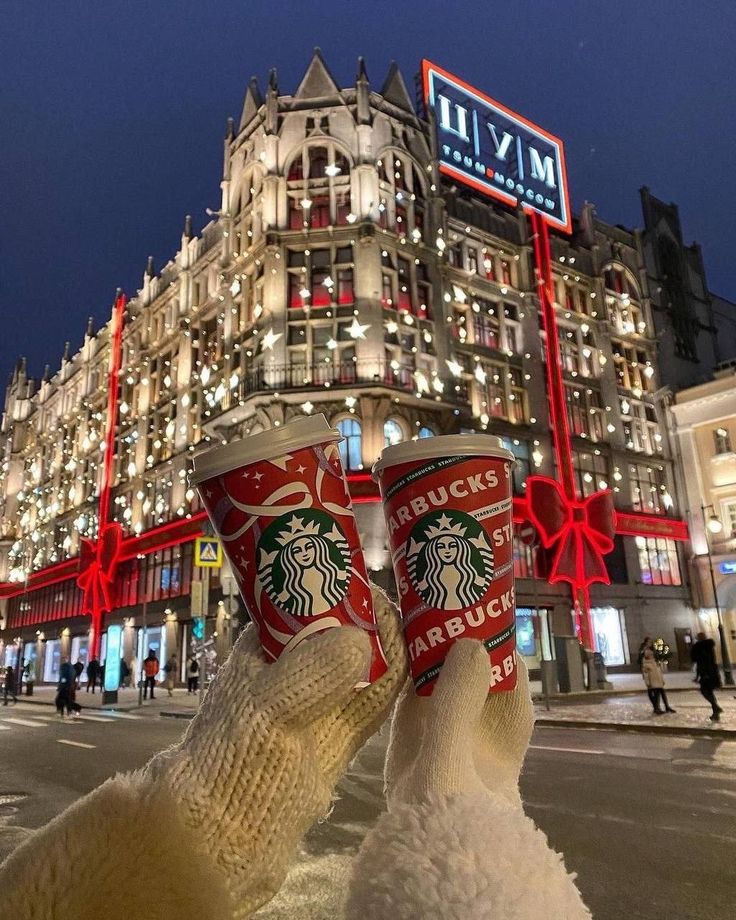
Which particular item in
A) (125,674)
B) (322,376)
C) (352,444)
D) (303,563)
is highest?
(322,376)

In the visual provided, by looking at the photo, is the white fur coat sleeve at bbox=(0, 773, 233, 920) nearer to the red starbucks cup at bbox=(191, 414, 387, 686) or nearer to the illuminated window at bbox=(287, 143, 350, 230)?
the red starbucks cup at bbox=(191, 414, 387, 686)

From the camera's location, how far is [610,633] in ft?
105

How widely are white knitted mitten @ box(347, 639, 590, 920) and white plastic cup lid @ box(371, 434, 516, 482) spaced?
44 cm

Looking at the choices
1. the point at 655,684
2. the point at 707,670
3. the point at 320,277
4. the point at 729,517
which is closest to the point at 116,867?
the point at 707,670

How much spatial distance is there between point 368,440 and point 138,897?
24.8m

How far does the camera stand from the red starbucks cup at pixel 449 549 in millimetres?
1527

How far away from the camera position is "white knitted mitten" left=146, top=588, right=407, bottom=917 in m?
1.26

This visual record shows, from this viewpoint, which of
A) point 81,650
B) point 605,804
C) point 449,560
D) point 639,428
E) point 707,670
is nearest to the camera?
point 449,560

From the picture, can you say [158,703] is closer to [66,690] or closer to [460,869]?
[66,690]

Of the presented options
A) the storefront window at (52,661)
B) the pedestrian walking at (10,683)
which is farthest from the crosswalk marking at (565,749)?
the storefront window at (52,661)

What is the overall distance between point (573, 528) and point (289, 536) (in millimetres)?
28515

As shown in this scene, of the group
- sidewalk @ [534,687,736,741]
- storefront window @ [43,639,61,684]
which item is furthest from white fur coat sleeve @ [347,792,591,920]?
storefront window @ [43,639,61,684]

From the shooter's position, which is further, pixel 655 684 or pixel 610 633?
pixel 610 633

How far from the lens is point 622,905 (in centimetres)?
399
